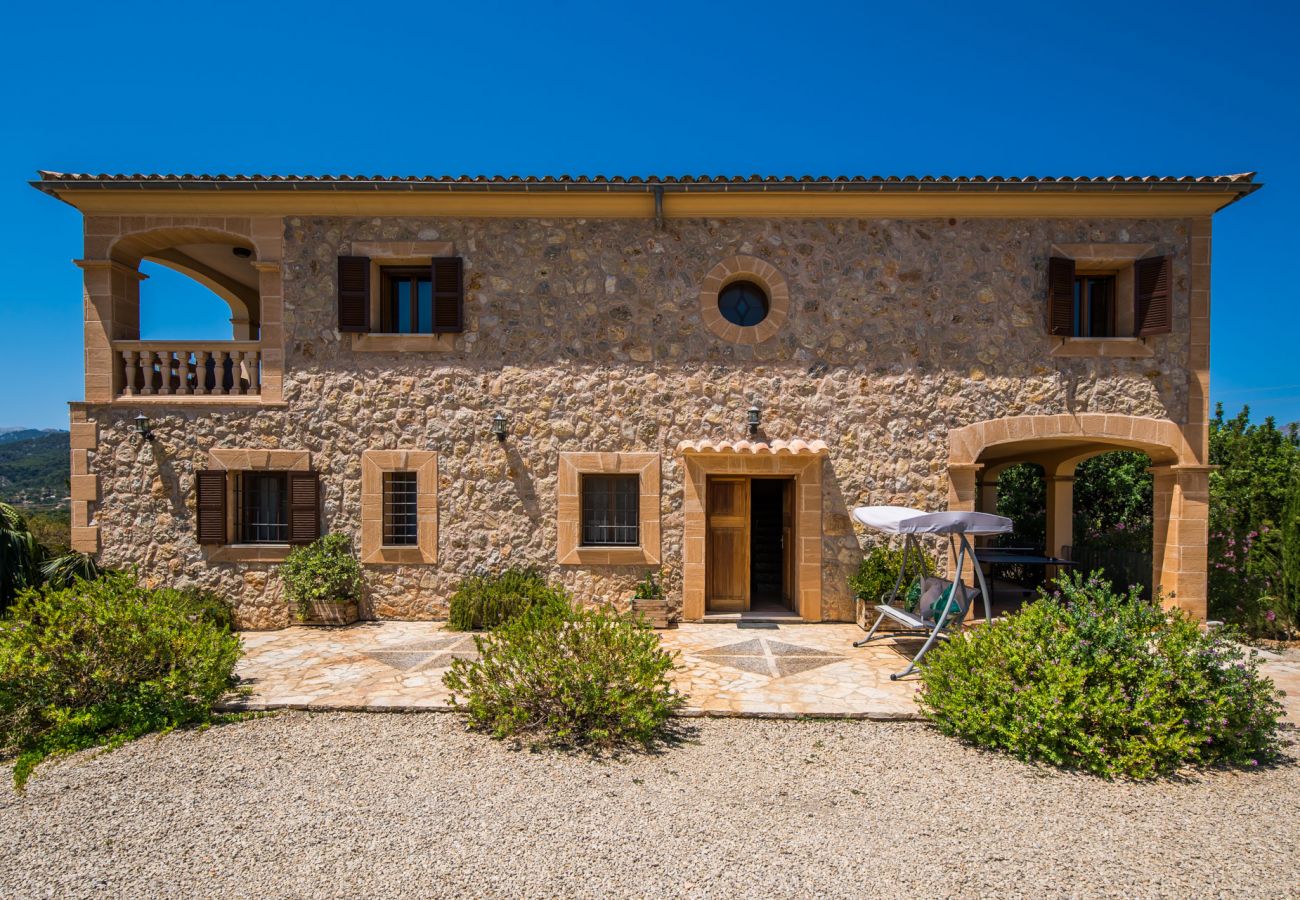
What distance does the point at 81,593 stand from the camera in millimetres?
6520

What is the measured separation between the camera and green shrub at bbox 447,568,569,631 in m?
9.16

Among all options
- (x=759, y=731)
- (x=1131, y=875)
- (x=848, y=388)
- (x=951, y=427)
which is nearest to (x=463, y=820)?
(x=759, y=731)

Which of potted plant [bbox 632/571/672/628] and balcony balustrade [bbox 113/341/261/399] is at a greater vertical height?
balcony balustrade [bbox 113/341/261/399]

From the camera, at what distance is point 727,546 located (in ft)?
33.3

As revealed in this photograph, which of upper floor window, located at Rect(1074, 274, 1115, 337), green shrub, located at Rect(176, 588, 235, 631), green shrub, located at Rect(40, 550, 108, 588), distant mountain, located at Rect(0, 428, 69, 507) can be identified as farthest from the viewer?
distant mountain, located at Rect(0, 428, 69, 507)

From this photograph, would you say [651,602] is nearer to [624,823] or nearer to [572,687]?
[572,687]

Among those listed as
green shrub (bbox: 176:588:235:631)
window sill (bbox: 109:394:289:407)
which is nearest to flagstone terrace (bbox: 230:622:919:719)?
green shrub (bbox: 176:588:235:631)

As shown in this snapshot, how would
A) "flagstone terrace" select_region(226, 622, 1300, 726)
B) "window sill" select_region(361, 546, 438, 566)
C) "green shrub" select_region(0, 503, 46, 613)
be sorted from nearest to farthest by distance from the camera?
"flagstone terrace" select_region(226, 622, 1300, 726), "green shrub" select_region(0, 503, 46, 613), "window sill" select_region(361, 546, 438, 566)

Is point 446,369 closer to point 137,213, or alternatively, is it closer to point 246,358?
point 246,358

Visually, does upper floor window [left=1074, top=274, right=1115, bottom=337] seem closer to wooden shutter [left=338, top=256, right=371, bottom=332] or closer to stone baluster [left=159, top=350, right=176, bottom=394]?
wooden shutter [left=338, top=256, right=371, bottom=332]

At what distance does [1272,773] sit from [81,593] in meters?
10.3

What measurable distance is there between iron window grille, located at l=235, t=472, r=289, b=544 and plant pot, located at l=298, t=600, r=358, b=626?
47.6 inches

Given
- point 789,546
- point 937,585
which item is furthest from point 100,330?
point 937,585

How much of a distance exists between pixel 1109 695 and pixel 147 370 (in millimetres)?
12155
